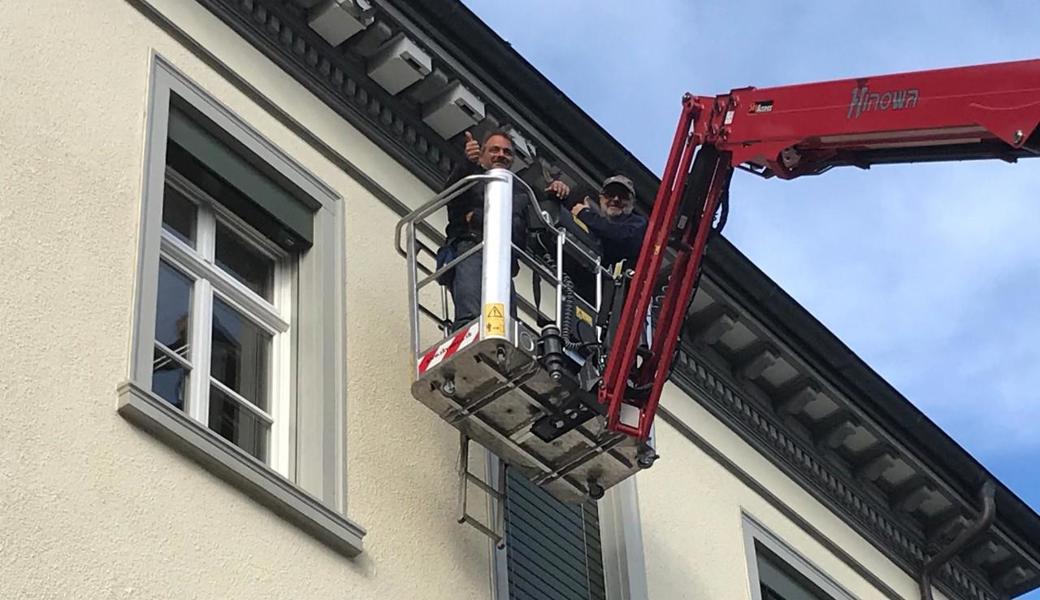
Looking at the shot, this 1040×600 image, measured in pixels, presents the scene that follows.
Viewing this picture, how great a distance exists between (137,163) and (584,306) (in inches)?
103

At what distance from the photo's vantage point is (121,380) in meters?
10.0

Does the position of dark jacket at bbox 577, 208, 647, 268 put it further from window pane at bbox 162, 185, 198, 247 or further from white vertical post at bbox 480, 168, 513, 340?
window pane at bbox 162, 185, 198, 247

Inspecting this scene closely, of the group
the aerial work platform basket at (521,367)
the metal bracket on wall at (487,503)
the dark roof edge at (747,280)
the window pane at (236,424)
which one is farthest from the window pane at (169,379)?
the dark roof edge at (747,280)

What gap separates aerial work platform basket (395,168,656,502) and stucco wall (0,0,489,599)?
39cm

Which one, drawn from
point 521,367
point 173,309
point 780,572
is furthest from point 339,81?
point 780,572

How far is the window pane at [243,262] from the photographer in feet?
38.9

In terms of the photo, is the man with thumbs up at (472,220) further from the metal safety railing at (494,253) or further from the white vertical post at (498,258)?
the white vertical post at (498,258)

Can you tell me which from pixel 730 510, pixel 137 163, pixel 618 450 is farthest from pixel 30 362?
pixel 730 510

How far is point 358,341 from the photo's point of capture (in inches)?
471

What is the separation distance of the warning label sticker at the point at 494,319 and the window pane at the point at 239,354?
1.31 metres

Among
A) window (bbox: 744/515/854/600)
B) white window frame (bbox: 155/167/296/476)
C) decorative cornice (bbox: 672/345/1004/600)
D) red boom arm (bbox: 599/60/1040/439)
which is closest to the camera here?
white window frame (bbox: 155/167/296/476)

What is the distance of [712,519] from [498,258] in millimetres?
3928

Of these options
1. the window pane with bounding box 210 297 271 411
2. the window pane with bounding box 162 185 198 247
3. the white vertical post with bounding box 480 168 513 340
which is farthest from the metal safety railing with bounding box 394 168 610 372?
the window pane with bounding box 162 185 198 247

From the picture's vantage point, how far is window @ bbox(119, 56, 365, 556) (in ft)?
34.6
